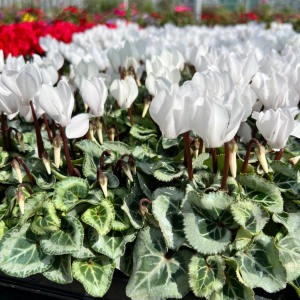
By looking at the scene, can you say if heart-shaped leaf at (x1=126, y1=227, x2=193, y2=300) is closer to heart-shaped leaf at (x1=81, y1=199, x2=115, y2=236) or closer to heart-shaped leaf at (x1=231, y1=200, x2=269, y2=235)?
heart-shaped leaf at (x1=81, y1=199, x2=115, y2=236)

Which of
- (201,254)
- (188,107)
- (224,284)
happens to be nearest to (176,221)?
(201,254)

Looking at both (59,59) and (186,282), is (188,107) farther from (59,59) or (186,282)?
(59,59)

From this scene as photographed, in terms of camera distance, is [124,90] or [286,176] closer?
[286,176]

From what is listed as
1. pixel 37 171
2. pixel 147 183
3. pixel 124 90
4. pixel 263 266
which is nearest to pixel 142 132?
pixel 124 90

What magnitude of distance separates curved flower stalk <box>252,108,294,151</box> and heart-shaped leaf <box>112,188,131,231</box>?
54cm

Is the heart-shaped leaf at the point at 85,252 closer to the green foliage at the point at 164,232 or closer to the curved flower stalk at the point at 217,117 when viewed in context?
the green foliage at the point at 164,232

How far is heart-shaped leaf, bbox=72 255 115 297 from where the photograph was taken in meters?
1.12

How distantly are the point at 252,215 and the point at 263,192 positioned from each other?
5.6 inches

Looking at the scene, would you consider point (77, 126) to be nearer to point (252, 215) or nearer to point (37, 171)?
point (37, 171)

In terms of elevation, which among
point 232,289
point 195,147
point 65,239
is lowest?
point 232,289

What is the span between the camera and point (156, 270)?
110cm

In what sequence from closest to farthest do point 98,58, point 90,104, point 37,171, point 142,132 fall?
point 90,104 → point 37,171 → point 142,132 → point 98,58

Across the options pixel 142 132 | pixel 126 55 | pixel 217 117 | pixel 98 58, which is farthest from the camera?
pixel 98 58

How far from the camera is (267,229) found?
122 centimetres
